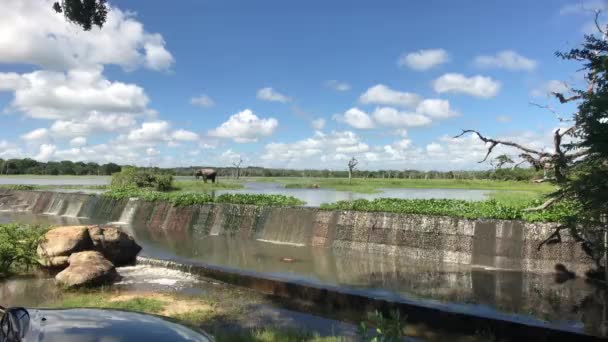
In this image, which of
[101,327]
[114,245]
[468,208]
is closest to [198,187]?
[114,245]

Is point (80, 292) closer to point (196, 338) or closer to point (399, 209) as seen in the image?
point (196, 338)

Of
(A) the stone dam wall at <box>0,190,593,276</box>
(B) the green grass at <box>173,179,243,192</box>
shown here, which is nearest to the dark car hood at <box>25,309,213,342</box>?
(A) the stone dam wall at <box>0,190,593,276</box>

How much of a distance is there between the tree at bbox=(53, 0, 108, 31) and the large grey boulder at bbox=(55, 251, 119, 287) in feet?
17.6

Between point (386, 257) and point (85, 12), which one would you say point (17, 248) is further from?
point (386, 257)

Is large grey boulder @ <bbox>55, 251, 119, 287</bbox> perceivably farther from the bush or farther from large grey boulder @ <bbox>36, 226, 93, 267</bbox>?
the bush

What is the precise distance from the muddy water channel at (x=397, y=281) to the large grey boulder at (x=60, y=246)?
996 millimetres

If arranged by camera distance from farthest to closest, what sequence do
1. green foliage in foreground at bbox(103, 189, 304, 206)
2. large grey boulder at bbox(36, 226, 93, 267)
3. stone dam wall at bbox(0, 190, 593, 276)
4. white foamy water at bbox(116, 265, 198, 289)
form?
1. green foliage in foreground at bbox(103, 189, 304, 206)
2. stone dam wall at bbox(0, 190, 593, 276)
3. large grey boulder at bbox(36, 226, 93, 267)
4. white foamy water at bbox(116, 265, 198, 289)

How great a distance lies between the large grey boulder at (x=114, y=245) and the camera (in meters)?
13.8

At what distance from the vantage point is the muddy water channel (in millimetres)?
9672

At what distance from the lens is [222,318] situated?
346 inches

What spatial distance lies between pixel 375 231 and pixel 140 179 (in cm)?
3057

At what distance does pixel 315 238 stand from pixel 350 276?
5.37 meters

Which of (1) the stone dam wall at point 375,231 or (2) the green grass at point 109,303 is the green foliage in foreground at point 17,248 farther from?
(1) the stone dam wall at point 375,231

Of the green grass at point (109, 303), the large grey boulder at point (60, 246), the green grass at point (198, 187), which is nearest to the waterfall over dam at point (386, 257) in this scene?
the large grey boulder at point (60, 246)
